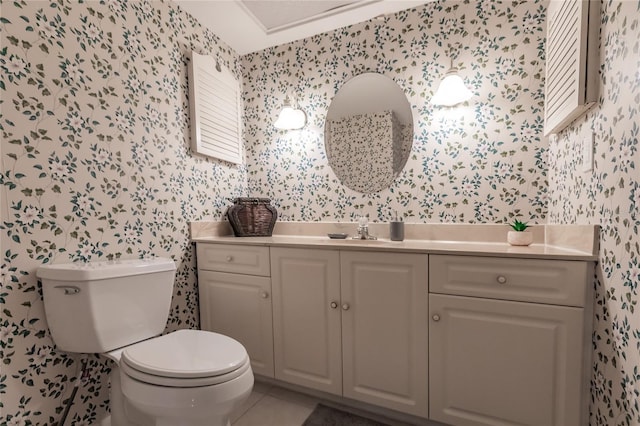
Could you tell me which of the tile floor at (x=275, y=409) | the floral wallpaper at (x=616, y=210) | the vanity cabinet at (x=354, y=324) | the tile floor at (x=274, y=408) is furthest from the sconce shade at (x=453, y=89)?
the tile floor at (x=274, y=408)

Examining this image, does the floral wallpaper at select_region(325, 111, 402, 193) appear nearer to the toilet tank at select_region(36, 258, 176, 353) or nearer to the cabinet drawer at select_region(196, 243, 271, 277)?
the cabinet drawer at select_region(196, 243, 271, 277)

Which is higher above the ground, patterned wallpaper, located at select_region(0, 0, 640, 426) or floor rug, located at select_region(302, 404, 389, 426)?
patterned wallpaper, located at select_region(0, 0, 640, 426)

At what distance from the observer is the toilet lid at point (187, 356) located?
0.92 metres

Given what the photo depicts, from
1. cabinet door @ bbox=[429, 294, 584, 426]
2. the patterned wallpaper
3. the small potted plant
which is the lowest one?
cabinet door @ bbox=[429, 294, 584, 426]

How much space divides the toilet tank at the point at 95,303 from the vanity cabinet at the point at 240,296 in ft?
1.56

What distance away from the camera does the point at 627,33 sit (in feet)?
2.54

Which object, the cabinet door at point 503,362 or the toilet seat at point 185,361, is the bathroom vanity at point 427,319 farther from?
the toilet seat at point 185,361

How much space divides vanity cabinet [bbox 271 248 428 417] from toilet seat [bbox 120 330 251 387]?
0.43 m

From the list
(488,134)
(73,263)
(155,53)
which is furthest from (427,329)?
(155,53)

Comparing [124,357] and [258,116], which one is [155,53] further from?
[124,357]

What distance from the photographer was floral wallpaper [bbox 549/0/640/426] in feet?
2.45

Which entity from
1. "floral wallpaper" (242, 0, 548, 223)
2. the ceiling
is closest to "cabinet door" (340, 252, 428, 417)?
"floral wallpaper" (242, 0, 548, 223)

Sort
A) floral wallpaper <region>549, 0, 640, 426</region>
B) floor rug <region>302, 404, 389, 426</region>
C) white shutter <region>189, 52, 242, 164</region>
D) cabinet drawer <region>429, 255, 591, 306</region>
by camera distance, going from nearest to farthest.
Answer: floral wallpaper <region>549, 0, 640, 426</region> < cabinet drawer <region>429, 255, 591, 306</region> < floor rug <region>302, 404, 389, 426</region> < white shutter <region>189, 52, 242, 164</region>

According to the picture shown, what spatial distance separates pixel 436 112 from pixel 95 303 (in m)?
1.85
